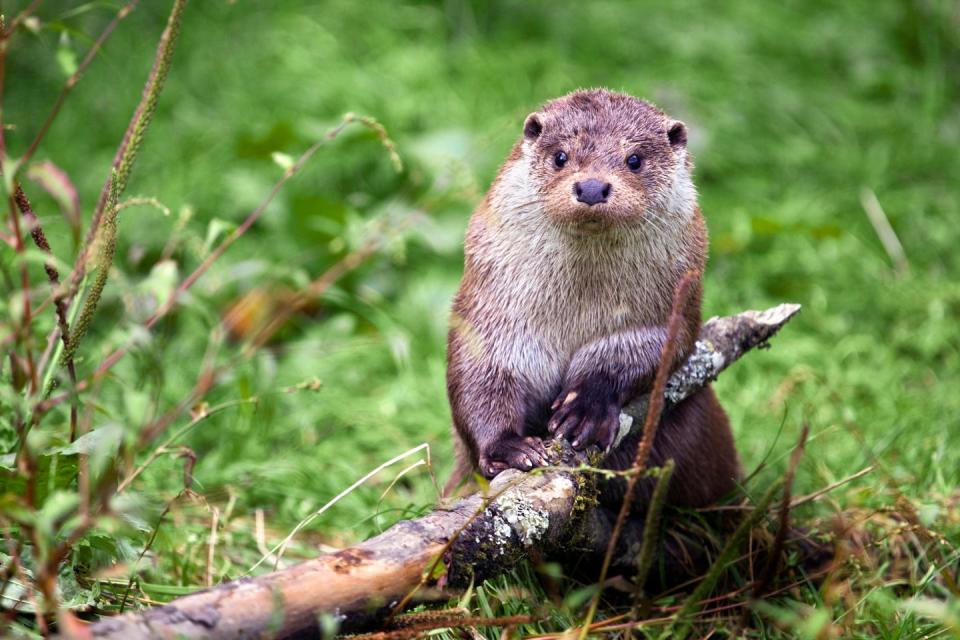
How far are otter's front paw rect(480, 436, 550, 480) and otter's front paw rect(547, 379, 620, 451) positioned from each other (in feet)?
0.24

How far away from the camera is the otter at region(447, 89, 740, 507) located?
2777mm

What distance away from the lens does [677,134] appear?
304cm

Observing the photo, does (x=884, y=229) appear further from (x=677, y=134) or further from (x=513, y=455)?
(x=513, y=455)

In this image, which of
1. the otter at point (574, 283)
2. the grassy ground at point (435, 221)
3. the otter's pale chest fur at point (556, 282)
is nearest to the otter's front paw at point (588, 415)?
the otter at point (574, 283)

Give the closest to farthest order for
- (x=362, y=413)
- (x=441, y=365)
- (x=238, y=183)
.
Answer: (x=362, y=413) → (x=441, y=365) → (x=238, y=183)

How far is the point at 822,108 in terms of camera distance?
21.7ft

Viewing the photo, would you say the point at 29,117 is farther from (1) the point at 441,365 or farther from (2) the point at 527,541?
(2) the point at 527,541

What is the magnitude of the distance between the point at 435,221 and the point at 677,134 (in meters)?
2.56

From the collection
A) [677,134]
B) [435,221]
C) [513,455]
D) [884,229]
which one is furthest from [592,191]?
[884,229]

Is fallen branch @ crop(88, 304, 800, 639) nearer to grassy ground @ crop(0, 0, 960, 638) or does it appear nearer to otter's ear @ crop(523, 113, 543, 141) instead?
grassy ground @ crop(0, 0, 960, 638)

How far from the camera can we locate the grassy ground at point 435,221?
11.3 feet

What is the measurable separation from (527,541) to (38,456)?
107 centimetres

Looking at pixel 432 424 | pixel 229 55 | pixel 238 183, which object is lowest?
pixel 432 424

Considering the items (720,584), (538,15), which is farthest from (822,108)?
(720,584)
